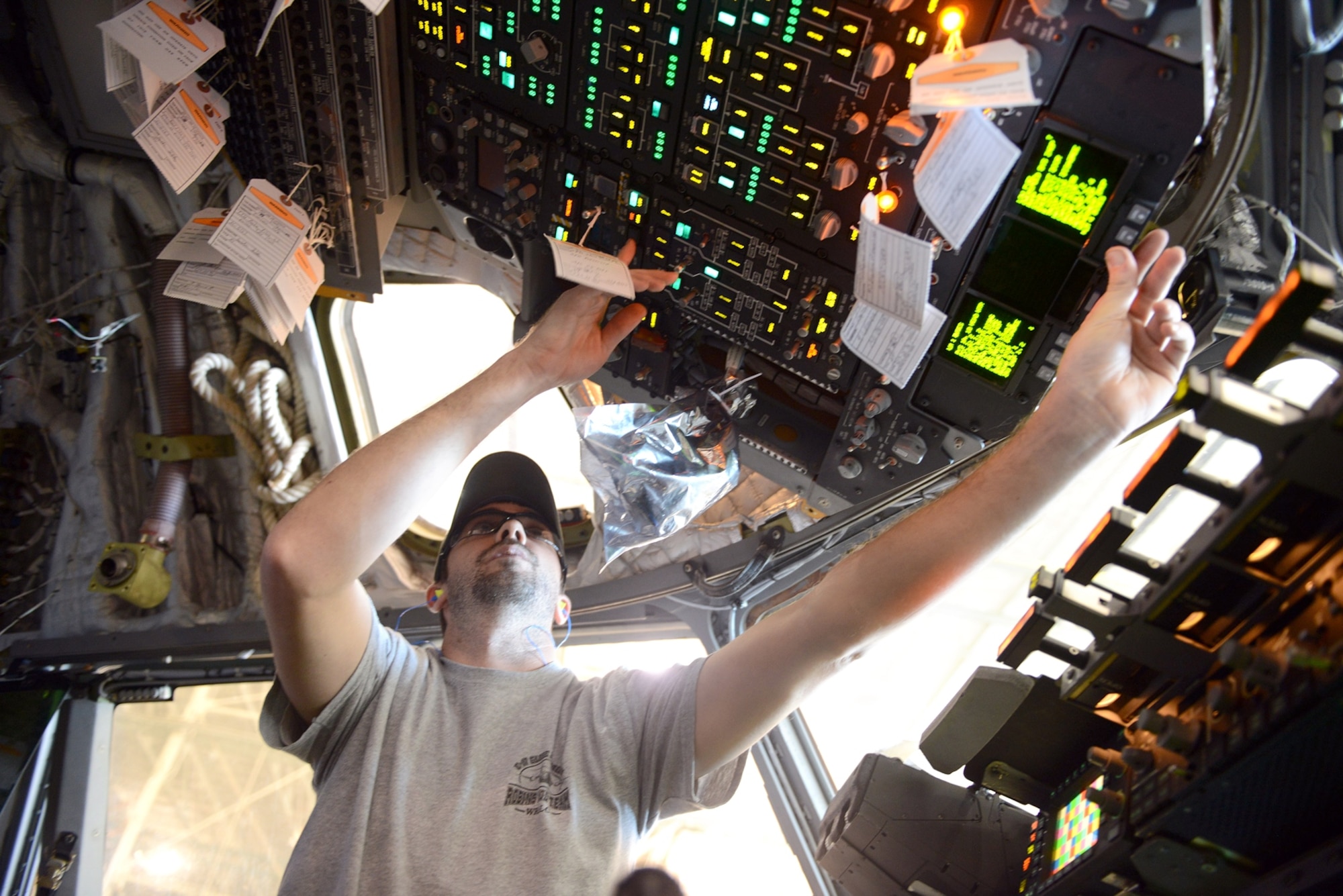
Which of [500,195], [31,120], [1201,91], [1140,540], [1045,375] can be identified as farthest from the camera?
[31,120]

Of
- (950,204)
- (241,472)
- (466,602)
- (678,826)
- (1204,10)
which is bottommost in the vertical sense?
(678,826)

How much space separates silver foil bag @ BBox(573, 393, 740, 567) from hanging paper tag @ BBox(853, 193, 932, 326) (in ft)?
2.10

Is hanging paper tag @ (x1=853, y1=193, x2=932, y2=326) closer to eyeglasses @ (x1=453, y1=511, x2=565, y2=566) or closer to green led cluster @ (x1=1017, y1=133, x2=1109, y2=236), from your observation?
green led cluster @ (x1=1017, y1=133, x2=1109, y2=236)

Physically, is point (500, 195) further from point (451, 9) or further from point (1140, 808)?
point (1140, 808)

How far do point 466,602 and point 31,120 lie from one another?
2.10 meters

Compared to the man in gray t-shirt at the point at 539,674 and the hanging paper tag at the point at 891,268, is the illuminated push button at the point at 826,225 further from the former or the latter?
the man in gray t-shirt at the point at 539,674

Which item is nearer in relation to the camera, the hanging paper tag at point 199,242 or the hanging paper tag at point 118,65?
the hanging paper tag at point 118,65

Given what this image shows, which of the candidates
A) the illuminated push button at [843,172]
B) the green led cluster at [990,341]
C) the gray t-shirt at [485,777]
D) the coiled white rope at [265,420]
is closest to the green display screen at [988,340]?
the green led cluster at [990,341]

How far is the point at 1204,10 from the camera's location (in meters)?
1.18

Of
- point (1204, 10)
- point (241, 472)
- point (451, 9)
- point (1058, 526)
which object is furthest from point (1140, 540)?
point (241, 472)

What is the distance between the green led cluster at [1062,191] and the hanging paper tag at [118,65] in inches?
70.4

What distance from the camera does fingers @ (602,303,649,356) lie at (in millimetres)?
1879

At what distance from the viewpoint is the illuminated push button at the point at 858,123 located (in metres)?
1.50

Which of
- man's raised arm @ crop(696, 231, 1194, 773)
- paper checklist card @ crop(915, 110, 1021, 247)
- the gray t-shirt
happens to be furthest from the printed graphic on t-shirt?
paper checklist card @ crop(915, 110, 1021, 247)
